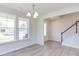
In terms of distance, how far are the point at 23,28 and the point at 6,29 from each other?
1556 mm

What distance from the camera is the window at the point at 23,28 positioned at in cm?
674

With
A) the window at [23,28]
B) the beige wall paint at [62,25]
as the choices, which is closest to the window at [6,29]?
the window at [23,28]

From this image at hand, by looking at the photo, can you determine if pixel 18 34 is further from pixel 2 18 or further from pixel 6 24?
pixel 2 18

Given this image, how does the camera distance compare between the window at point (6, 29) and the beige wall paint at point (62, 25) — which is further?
the beige wall paint at point (62, 25)

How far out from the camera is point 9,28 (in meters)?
5.88

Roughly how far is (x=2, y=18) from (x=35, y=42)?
12.3ft

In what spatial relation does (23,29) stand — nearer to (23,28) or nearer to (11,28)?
(23,28)

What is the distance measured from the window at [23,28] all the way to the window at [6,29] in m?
0.74

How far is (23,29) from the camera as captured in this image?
7.04 m

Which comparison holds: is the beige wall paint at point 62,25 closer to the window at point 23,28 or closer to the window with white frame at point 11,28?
the window at point 23,28

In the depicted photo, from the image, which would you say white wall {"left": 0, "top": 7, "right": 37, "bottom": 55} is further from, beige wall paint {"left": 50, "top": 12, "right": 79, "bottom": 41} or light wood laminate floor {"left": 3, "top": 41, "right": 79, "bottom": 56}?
beige wall paint {"left": 50, "top": 12, "right": 79, "bottom": 41}

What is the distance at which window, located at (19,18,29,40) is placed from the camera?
6.74m

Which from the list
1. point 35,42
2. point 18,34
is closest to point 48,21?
point 35,42

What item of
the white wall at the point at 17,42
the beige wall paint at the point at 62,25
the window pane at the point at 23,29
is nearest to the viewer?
the white wall at the point at 17,42
